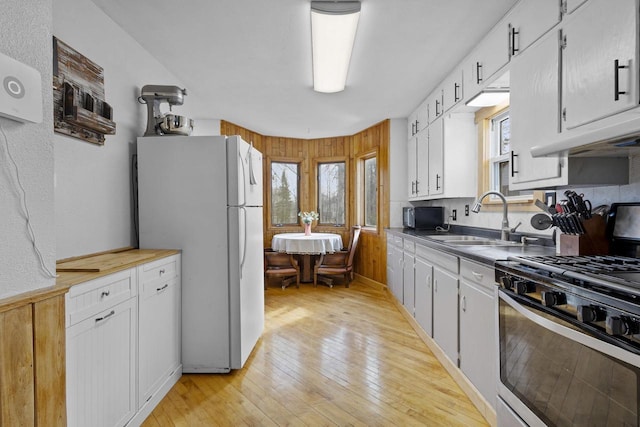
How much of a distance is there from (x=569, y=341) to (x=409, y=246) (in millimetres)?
2340

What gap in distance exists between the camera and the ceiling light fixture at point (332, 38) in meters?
2.17

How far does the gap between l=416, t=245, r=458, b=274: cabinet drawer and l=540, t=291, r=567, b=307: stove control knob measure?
0.97 meters

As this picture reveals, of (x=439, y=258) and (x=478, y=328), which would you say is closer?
(x=478, y=328)

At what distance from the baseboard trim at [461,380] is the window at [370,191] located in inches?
99.0

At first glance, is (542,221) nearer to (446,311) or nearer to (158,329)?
(446,311)

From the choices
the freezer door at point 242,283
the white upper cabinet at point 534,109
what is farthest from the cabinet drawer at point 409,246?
the freezer door at point 242,283

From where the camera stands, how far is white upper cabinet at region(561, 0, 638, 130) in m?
1.37

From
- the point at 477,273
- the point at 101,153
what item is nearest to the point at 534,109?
the point at 477,273

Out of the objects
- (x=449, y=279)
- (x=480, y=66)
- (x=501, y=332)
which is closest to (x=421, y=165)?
(x=480, y=66)

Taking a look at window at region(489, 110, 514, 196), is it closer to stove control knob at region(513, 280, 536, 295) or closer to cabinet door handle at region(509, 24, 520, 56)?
cabinet door handle at region(509, 24, 520, 56)

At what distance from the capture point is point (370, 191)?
5.76 meters

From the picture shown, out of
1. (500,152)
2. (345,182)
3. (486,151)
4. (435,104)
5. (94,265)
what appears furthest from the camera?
(345,182)

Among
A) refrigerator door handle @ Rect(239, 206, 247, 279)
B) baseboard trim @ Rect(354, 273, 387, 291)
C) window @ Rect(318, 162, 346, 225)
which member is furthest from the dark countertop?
window @ Rect(318, 162, 346, 225)

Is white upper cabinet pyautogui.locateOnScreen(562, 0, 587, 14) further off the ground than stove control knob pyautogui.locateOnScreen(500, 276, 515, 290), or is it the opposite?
white upper cabinet pyautogui.locateOnScreen(562, 0, 587, 14)
